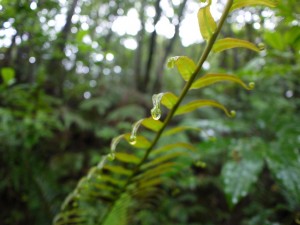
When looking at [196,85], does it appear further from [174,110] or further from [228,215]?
[228,215]

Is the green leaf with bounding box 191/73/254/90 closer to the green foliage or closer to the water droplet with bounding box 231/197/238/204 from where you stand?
the green foliage

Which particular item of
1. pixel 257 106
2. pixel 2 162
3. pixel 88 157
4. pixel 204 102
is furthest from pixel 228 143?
pixel 88 157

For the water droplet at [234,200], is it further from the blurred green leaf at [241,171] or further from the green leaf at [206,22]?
the green leaf at [206,22]

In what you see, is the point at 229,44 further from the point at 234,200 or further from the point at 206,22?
the point at 234,200

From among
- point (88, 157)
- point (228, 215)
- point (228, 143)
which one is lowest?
point (228, 215)

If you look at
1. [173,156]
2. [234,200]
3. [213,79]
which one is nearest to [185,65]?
[213,79]

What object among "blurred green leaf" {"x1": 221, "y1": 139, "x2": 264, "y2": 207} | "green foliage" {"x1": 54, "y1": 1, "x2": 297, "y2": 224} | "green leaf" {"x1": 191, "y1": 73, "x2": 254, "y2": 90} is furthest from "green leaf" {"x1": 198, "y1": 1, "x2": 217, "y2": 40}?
"blurred green leaf" {"x1": 221, "y1": 139, "x2": 264, "y2": 207}

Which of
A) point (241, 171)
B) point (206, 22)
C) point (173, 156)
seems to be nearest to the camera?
point (206, 22)
